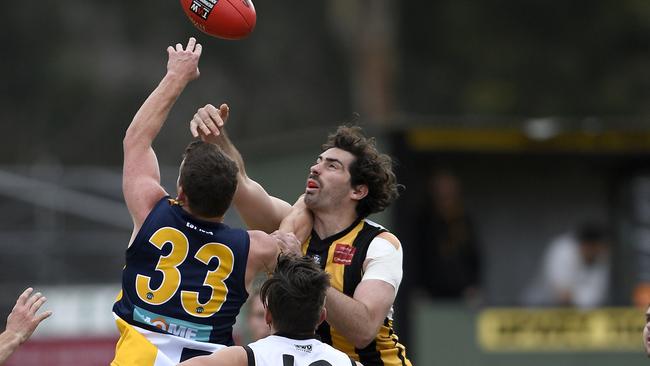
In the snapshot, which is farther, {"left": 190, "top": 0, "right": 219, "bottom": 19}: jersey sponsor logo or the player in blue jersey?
{"left": 190, "top": 0, "right": 219, "bottom": 19}: jersey sponsor logo

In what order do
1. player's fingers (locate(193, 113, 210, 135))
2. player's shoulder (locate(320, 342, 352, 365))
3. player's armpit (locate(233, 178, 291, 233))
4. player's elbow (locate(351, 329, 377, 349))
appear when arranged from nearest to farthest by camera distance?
player's shoulder (locate(320, 342, 352, 365)) < player's elbow (locate(351, 329, 377, 349)) < player's fingers (locate(193, 113, 210, 135)) < player's armpit (locate(233, 178, 291, 233))

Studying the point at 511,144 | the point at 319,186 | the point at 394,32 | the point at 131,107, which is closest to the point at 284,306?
the point at 319,186

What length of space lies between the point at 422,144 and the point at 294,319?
9.13 metres

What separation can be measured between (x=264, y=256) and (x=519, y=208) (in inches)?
404

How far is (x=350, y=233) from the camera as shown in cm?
686

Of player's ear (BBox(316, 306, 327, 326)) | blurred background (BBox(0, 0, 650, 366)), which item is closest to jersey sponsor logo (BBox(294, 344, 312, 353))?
player's ear (BBox(316, 306, 327, 326))

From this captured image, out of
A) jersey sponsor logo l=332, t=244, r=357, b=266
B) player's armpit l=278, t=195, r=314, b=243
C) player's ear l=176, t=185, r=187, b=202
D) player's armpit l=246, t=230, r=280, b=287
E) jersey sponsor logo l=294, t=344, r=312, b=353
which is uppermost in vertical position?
player's armpit l=278, t=195, r=314, b=243

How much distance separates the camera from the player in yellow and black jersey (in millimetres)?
6414

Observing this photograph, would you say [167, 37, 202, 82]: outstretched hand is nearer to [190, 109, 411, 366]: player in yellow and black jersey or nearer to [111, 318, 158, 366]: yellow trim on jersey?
[190, 109, 411, 366]: player in yellow and black jersey

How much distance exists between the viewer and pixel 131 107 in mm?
33781

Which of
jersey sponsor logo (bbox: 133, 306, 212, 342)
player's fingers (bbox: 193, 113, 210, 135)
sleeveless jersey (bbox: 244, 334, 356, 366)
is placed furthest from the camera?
player's fingers (bbox: 193, 113, 210, 135)

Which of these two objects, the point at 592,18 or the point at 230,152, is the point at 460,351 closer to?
the point at 230,152

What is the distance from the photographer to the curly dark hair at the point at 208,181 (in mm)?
5965

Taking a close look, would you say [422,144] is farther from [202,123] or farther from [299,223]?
[202,123]
